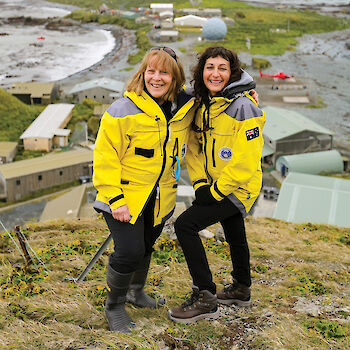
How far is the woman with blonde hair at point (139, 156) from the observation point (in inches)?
176

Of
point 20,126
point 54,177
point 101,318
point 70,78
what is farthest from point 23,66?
point 101,318

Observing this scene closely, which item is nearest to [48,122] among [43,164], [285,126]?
[43,164]

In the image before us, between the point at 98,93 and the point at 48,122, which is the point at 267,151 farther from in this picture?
the point at 98,93

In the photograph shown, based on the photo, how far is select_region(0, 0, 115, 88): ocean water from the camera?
60219mm

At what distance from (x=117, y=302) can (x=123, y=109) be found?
225 centimetres

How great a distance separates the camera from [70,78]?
189ft

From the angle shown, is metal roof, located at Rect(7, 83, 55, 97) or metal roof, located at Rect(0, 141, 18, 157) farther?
metal roof, located at Rect(7, 83, 55, 97)

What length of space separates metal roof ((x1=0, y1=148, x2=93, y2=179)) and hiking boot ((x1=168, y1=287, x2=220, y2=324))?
23.1 metres

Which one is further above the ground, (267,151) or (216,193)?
(216,193)

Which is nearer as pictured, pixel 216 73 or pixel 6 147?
pixel 216 73

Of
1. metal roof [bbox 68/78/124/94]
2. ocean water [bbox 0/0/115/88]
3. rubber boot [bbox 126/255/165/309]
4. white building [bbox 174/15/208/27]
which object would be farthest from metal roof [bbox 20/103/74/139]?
white building [bbox 174/15/208/27]

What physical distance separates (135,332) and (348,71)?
67968 mm

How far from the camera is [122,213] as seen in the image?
449cm

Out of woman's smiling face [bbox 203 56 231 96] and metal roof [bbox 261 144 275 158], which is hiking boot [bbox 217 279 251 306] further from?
metal roof [bbox 261 144 275 158]
